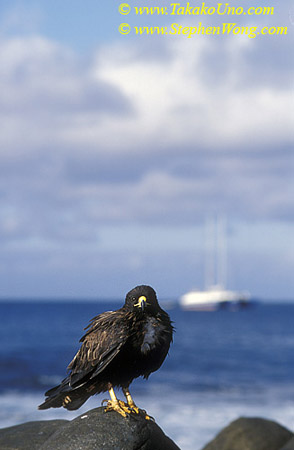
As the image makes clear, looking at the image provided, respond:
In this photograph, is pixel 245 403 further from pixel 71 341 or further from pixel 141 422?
pixel 71 341

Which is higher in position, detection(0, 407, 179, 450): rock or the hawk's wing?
the hawk's wing

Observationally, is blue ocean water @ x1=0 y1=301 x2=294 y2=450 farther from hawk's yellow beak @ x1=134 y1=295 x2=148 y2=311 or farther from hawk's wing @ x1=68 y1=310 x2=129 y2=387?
hawk's yellow beak @ x1=134 y1=295 x2=148 y2=311

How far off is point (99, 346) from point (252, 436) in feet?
21.9

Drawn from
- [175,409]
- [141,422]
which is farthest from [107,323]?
[175,409]

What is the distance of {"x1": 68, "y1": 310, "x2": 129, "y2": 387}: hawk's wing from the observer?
7.18m

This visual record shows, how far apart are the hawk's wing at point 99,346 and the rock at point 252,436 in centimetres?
628

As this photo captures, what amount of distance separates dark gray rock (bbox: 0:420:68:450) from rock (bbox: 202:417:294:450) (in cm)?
428

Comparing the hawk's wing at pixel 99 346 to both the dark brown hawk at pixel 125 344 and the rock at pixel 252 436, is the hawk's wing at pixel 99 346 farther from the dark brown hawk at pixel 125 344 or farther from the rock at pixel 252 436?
the rock at pixel 252 436

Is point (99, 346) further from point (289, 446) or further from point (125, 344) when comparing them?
point (289, 446)

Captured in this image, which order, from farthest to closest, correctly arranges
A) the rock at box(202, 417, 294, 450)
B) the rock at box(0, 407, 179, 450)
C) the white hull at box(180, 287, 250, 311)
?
the white hull at box(180, 287, 250, 311), the rock at box(202, 417, 294, 450), the rock at box(0, 407, 179, 450)

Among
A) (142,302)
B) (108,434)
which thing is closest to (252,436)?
(108,434)

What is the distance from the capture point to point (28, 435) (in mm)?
9734

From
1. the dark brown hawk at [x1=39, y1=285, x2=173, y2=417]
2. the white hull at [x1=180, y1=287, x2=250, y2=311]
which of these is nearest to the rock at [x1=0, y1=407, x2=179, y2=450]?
the dark brown hawk at [x1=39, y1=285, x2=173, y2=417]

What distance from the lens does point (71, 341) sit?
185 feet
